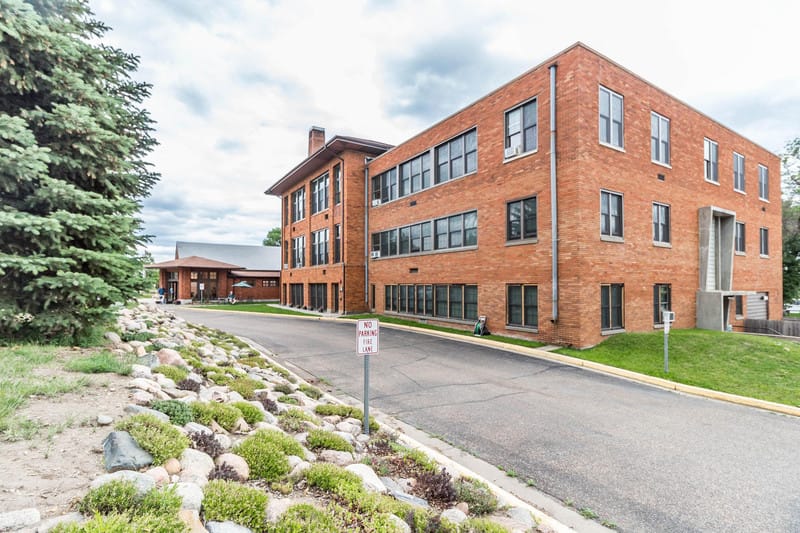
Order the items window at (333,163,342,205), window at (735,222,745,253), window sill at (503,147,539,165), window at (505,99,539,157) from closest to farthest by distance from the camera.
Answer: window sill at (503,147,539,165) → window at (505,99,539,157) → window at (735,222,745,253) → window at (333,163,342,205)

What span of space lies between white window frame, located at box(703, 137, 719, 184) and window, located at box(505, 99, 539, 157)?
33.0 feet

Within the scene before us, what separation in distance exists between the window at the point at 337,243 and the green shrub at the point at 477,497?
24292mm

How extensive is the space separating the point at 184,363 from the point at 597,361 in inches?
431

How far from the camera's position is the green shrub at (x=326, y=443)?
4.55 metres

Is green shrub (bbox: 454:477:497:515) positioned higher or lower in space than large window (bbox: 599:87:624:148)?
lower

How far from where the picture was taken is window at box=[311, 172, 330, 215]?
30.5 metres

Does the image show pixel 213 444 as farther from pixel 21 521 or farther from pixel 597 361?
pixel 597 361

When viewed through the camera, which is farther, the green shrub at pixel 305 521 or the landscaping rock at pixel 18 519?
the green shrub at pixel 305 521

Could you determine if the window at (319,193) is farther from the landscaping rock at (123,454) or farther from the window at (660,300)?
the landscaping rock at (123,454)

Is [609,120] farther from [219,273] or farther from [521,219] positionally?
[219,273]

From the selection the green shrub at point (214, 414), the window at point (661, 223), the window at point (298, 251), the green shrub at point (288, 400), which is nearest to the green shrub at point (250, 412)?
the green shrub at point (214, 414)

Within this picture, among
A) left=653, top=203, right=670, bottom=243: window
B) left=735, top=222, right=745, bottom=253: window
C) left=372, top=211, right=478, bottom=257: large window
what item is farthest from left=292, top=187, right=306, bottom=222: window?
left=735, top=222, right=745, bottom=253: window

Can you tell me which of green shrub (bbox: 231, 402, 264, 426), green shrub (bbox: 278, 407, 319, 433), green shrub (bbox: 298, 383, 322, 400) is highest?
green shrub (bbox: 231, 402, 264, 426)

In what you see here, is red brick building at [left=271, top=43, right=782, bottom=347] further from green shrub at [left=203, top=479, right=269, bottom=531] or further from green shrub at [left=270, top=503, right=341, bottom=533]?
green shrub at [left=203, top=479, right=269, bottom=531]
